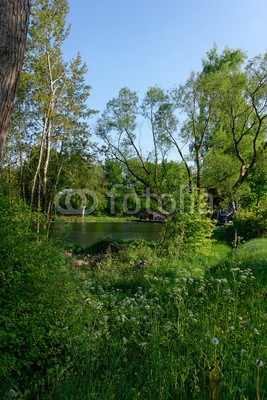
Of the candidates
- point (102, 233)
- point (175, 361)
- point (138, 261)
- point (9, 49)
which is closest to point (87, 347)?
point (175, 361)

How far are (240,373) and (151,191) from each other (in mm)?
21666

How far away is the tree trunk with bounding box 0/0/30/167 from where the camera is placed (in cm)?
292

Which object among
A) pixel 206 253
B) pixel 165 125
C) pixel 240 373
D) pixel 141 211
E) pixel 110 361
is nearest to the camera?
pixel 240 373

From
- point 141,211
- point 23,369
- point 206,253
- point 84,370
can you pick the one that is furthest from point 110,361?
point 141,211

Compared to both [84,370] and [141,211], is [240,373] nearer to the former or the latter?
[84,370]

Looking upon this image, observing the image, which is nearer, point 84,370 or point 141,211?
point 84,370

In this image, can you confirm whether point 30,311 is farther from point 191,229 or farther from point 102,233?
point 102,233

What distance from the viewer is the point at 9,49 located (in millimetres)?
2945

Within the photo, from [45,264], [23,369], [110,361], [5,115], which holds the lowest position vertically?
[23,369]

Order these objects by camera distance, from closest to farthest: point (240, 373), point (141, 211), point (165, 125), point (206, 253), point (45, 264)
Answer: point (240, 373) < point (45, 264) < point (206, 253) < point (165, 125) < point (141, 211)

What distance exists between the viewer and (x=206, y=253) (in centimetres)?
1230

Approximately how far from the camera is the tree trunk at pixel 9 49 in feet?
9.59

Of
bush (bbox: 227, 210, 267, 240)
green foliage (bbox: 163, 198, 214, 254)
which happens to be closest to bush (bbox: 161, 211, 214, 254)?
green foliage (bbox: 163, 198, 214, 254)

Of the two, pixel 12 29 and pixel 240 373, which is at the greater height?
pixel 12 29
